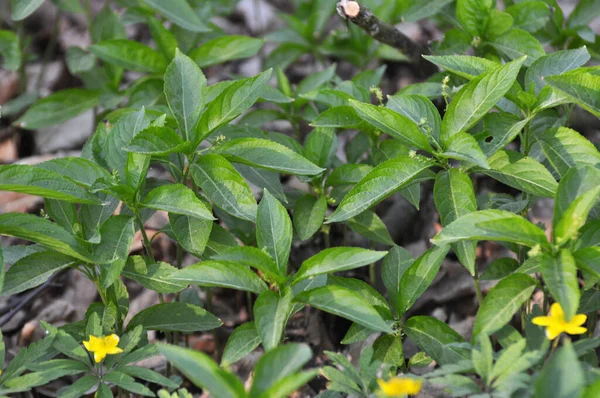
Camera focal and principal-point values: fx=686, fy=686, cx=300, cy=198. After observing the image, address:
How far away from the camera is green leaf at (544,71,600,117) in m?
2.19

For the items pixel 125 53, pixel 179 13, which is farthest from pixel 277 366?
pixel 179 13

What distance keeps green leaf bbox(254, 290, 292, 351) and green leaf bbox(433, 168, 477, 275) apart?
60 centimetres

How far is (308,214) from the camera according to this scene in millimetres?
2678

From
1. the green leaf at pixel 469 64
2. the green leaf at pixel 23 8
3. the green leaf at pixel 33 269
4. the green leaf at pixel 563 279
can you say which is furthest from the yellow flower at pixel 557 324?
the green leaf at pixel 23 8

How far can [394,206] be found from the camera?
135 inches

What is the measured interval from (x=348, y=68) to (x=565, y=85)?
8.54 ft

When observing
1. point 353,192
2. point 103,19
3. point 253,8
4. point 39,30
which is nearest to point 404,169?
point 353,192

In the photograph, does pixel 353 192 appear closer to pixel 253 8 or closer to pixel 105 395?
pixel 105 395

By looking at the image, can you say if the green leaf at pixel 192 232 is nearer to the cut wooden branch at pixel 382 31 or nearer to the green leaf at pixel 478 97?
the green leaf at pixel 478 97

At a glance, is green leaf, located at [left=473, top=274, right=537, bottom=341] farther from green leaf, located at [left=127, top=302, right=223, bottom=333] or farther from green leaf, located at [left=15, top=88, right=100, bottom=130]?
green leaf, located at [left=15, top=88, right=100, bottom=130]

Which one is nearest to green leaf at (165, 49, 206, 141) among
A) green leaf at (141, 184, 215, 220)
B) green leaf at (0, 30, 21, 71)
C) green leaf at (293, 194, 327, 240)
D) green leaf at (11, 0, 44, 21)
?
green leaf at (141, 184, 215, 220)

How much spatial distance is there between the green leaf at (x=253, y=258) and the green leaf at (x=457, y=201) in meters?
0.59

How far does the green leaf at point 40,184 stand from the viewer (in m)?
2.15

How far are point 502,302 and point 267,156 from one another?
93cm
